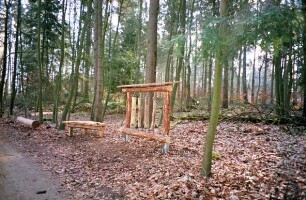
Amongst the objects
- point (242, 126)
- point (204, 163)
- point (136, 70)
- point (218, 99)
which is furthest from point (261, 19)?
point (136, 70)

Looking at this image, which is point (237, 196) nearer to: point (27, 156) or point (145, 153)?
point (145, 153)

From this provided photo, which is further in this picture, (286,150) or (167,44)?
(286,150)

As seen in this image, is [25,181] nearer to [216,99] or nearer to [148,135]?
[148,135]

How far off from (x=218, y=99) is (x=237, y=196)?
1926mm

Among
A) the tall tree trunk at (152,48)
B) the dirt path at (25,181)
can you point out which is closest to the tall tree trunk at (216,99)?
the dirt path at (25,181)

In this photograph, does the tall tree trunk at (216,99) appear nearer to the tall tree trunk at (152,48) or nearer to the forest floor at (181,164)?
the forest floor at (181,164)

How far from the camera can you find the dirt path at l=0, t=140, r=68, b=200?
5.30 metres

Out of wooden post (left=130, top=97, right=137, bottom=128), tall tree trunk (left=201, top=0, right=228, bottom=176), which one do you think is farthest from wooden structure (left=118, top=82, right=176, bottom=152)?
tall tree trunk (left=201, top=0, right=228, bottom=176)

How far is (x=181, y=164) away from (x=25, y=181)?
3967mm

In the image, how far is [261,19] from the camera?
4309mm

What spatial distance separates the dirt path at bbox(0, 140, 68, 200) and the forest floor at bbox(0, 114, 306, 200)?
260 mm

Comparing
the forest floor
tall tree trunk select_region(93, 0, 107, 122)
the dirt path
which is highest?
tall tree trunk select_region(93, 0, 107, 122)

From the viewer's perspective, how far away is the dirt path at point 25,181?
5.30m

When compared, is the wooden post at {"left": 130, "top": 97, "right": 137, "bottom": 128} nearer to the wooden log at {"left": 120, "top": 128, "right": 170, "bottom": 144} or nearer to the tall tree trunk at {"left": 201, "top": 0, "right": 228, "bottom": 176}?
the wooden log at {"left": 120, "top": 128, "right": 170, "bottom": 144}
